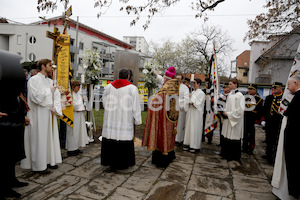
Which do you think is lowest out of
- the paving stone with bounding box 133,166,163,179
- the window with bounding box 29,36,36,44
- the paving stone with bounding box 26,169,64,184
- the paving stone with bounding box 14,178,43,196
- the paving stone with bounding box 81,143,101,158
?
the paving stone with bounding box 133,166,163,179

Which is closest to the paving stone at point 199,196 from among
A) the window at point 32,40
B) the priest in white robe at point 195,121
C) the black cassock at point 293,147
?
the black cassock at point 293,147

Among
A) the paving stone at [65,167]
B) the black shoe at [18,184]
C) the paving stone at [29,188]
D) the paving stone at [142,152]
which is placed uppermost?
the black shoe at [18,184]

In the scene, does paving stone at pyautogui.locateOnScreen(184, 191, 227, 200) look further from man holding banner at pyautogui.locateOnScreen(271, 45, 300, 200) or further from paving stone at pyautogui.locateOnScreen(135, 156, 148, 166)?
paving stone at pyautogui.locateOnScreen(135, 156, 148, 166)

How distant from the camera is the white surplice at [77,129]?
5031mm

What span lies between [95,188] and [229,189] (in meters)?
2.35

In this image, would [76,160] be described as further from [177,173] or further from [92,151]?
[177,173]

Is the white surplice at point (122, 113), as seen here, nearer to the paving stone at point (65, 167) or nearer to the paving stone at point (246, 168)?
the paving stone at point (65, 167)

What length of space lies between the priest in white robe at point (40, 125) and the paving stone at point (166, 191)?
212 centimetres

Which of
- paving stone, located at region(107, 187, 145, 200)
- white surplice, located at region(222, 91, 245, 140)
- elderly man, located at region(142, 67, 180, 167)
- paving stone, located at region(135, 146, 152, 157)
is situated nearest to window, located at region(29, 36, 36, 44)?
paving stone, located at region(135, 146, 152, 157)

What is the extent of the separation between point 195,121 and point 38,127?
4118 millimetres

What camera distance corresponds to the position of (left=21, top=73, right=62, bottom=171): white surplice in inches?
150

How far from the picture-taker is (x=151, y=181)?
381 centimetres

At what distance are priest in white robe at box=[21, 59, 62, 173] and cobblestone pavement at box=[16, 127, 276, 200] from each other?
24cm

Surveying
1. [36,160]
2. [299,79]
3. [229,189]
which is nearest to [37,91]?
[36,160]
